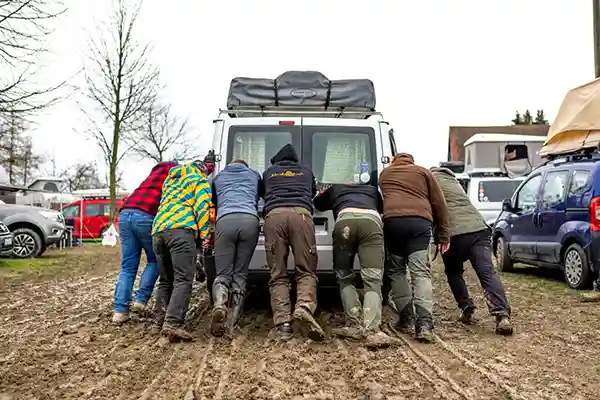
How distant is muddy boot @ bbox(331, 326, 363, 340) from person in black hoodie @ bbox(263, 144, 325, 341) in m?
0.39

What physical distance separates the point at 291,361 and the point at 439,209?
225cm

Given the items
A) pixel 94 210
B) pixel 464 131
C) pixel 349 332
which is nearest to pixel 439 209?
pixel 349 332

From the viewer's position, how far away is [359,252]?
6254mm

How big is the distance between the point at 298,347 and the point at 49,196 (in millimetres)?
32742

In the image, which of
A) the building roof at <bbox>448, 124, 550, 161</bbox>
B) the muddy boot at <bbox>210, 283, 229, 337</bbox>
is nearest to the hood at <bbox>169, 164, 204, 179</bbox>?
the muddy boot at <bbox>210, 283, 229, 337</bbox>

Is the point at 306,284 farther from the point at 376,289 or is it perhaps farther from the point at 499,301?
the point at 499,301

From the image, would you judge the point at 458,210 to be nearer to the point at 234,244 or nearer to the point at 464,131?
the point at 234,244

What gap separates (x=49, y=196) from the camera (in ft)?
116

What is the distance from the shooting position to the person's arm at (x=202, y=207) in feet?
21.0

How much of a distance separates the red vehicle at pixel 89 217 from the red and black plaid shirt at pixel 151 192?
22.7m

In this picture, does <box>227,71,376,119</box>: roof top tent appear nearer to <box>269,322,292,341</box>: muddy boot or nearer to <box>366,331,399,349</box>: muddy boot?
<box>269,322,292,341</box>: muddy boot

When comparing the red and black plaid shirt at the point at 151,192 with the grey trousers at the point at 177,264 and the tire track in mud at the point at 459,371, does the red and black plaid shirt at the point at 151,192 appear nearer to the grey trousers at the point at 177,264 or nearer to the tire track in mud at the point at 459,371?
the grey trousers at the point at 177,264

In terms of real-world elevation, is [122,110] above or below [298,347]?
above

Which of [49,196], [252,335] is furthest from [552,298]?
[49,196]
